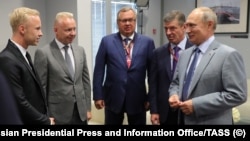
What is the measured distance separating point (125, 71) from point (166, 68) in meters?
0.34

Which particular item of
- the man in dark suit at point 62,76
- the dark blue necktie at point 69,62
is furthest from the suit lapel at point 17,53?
the dark blue necktie at point 69,62

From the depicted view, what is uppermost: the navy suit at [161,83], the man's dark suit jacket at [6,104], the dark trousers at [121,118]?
the man's dark suit jacket at [6,104]

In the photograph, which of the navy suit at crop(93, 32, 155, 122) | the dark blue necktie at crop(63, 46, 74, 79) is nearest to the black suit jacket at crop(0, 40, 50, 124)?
the dark blue necktie at crop(63, 46, 74, 79)

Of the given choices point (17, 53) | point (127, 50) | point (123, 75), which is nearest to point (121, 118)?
point (123, 75)

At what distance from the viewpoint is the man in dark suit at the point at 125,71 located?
2289 millimetres

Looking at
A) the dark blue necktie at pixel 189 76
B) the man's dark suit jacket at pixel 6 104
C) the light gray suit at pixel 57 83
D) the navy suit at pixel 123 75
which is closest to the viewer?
the man's dark suit jacket at pixel 6 104

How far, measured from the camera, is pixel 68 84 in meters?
2.16

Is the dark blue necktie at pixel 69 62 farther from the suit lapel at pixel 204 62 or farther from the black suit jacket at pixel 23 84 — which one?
the suit lapel at pixel 204 62

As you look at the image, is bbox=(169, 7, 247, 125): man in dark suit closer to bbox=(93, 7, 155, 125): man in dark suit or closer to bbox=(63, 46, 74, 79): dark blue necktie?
bbox=(93, 7, 155, 125): man in dark suit

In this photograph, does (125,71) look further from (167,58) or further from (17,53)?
(17,53)

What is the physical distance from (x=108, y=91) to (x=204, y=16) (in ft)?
→ 3.36

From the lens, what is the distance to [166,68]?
2.15 metres

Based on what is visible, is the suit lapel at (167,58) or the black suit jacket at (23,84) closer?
the black suit jacket at (23,84)

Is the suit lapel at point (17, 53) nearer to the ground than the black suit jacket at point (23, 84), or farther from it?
farther from it
